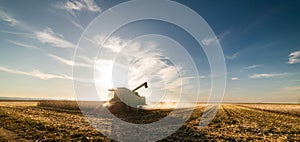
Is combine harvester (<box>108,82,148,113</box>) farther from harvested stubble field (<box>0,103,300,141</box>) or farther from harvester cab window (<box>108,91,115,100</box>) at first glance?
harvested stubble field (<box>0,103,300,141</box>)

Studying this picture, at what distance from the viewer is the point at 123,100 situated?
129 feet

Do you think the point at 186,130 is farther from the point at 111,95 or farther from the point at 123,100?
the point at 111,95

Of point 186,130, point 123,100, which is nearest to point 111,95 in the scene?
point 123,100

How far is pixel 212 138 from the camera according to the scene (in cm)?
1442

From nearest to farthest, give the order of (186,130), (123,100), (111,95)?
(186,130) < (123,100) < (111,95)

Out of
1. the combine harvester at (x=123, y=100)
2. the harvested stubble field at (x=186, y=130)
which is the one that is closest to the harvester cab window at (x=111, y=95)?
the combine harvester at (x=123, y=100)

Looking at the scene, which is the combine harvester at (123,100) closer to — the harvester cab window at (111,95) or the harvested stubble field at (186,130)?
the harvester cab window at (111,95)

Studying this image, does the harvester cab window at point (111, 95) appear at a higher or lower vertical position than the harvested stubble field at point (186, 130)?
higher

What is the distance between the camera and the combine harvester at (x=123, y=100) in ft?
125

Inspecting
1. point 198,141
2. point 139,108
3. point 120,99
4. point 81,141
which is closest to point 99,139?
point 81,141

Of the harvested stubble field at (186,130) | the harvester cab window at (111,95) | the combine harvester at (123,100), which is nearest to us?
the harvested stubble field at (186,130)

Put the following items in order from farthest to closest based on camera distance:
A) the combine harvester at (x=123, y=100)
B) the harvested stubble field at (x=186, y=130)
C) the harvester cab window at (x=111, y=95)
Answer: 1. the harvester cab window at (x=111, y=95)
2. the combine harvester at (x=123, y=100)
3. the harvested stubble field at (x=186, y=130)

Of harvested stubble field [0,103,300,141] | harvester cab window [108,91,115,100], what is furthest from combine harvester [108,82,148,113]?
harvested stubble field [0,103,300,141]

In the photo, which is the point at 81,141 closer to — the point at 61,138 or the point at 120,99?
the point at 61,138
